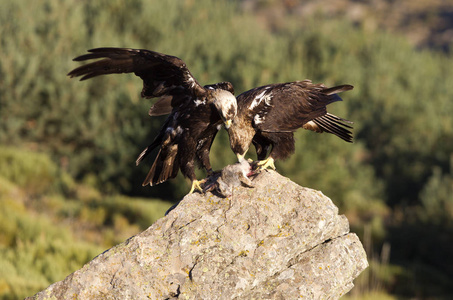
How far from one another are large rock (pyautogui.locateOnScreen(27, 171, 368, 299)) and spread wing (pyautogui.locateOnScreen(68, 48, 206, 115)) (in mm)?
1176

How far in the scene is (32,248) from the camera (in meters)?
6.92

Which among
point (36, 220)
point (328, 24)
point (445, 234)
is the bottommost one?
point (445, 234)

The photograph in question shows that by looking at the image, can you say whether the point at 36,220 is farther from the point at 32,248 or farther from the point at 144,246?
the point at 144,246

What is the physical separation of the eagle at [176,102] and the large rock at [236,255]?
62cm

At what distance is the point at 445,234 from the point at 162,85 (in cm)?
1057

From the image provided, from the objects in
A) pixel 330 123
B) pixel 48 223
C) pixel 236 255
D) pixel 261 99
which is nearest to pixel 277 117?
pixel 261 99

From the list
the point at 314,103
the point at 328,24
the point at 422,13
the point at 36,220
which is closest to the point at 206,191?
the point at 314,103

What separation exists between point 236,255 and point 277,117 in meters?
1.41

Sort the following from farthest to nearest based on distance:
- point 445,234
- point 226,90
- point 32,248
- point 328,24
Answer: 1. point 328,24
2. point 445,234
3. point 32,248
4. point 226,90

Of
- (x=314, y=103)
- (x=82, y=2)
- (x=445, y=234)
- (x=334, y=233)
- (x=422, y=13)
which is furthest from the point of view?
(x=422, y=13)

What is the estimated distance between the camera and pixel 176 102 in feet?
16.6

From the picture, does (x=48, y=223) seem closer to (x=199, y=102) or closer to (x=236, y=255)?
(x=199, y=102)

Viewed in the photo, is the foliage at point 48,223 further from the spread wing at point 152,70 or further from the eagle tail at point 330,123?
the eagle tail at point 330,123

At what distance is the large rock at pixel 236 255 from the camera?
145 inches
